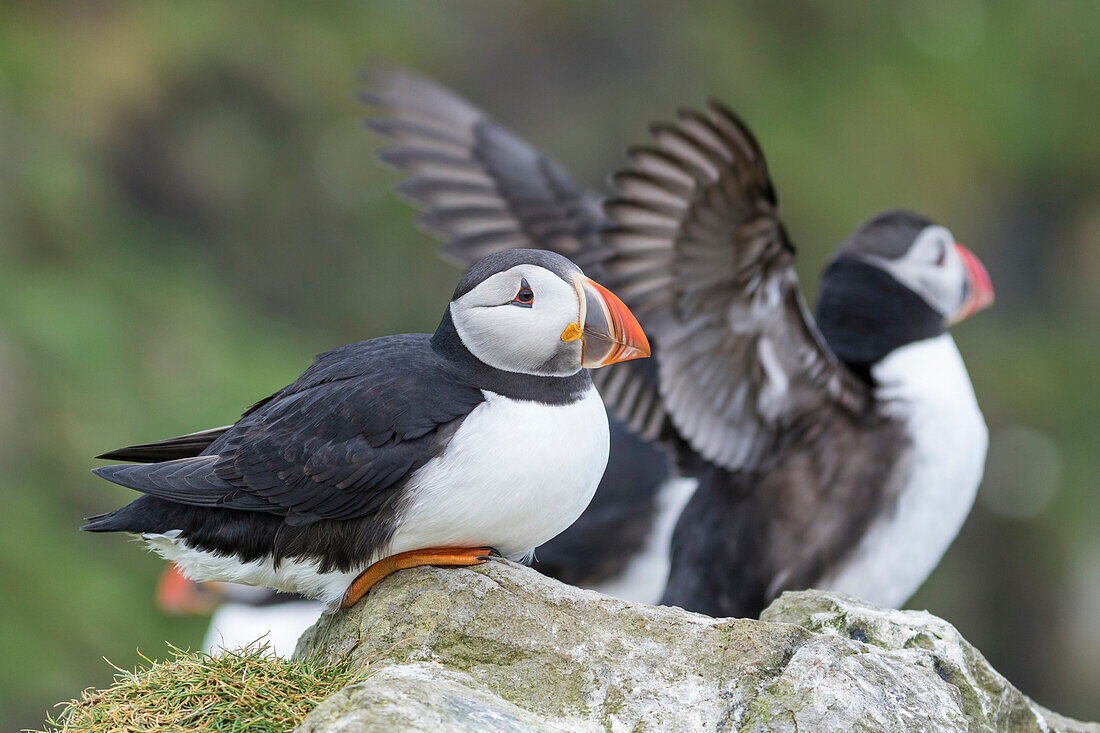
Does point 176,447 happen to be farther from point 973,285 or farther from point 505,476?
point 973,285

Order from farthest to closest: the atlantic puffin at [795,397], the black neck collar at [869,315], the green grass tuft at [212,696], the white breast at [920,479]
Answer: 1. the black neck collar at [869,315]
2. the white breast at [920,479]
3. the atlantic puffin at [795,397]
4. the green grass tuft at [212,696]

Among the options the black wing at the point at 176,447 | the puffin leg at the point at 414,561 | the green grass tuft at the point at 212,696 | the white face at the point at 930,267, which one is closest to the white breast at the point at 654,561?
the white face at the point at 930,267

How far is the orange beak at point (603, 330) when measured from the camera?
2.65 meters

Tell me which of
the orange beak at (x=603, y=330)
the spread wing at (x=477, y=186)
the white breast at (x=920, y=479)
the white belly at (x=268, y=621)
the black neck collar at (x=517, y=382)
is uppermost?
the spread wing at (x=477, y=186)

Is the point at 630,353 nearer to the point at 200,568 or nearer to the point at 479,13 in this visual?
the point at 200,568

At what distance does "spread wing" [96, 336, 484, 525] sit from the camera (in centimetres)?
268

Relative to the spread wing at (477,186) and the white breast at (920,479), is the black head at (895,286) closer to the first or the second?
the white breast at (920,479)

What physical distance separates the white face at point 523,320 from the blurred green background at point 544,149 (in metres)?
4.85

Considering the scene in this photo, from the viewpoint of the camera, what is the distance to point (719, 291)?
14.6 ft

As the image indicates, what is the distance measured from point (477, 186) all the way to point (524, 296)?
2842 mm

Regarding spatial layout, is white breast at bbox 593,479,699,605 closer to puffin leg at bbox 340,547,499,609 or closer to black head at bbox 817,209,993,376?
black head at bbox 817,209,993,376

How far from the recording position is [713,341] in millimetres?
4543

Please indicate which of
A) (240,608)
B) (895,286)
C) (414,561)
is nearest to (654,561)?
(895,286)

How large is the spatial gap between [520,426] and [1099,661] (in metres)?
7.24
